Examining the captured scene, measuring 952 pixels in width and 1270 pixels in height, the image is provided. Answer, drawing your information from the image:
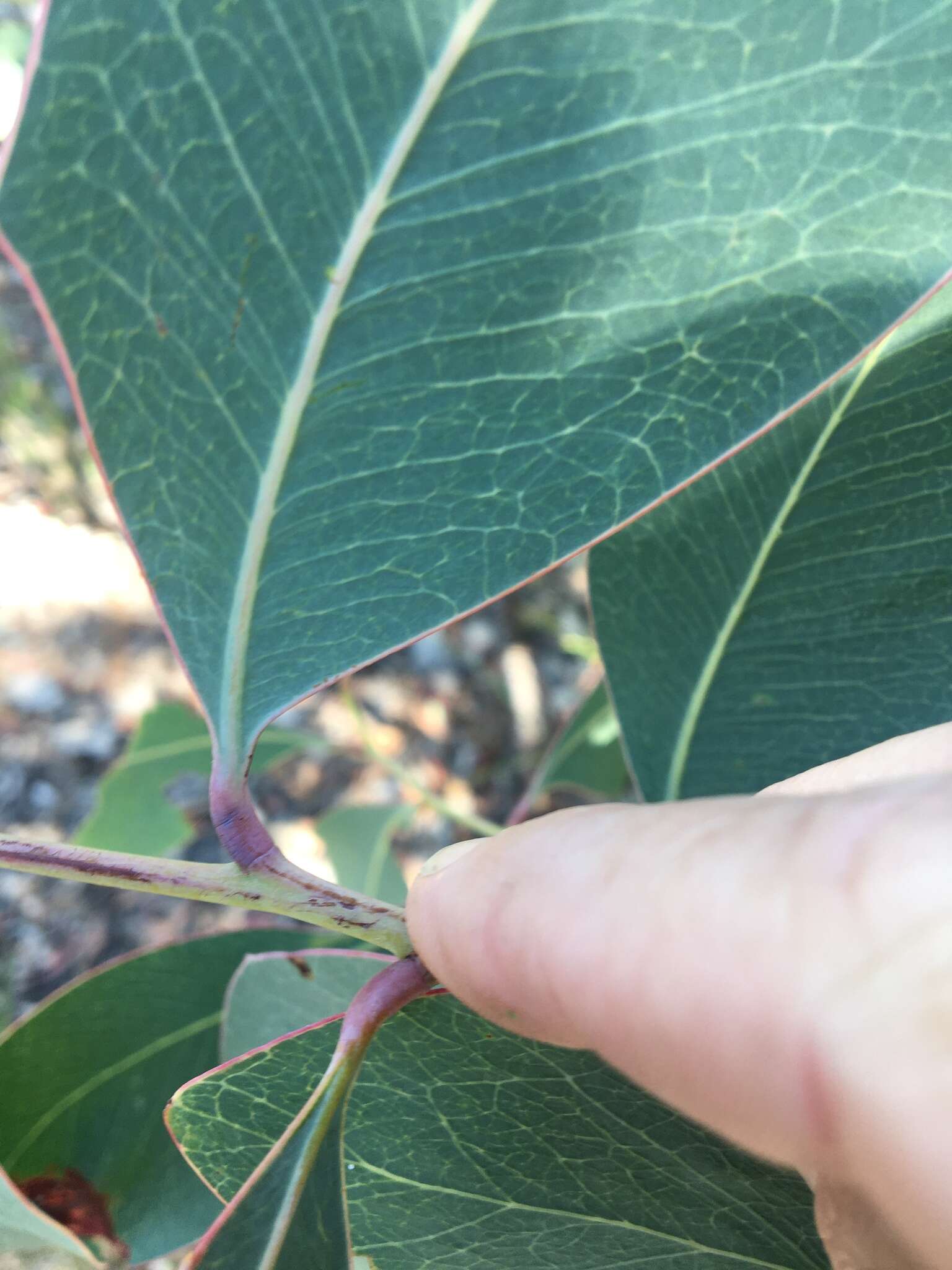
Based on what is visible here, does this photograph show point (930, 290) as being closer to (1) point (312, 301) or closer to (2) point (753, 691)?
(1) point (312, 301)

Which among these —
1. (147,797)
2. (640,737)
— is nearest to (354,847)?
(147,797)

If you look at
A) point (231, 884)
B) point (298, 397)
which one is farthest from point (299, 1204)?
point (298, 397)

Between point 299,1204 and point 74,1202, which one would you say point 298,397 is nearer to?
point 299,1204

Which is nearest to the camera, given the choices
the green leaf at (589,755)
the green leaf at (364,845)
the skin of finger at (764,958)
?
the skin of finger at (764,958)

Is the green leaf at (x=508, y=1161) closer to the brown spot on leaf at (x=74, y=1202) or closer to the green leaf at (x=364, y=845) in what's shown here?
the brown spot on leaf at (x=74, y=1202)

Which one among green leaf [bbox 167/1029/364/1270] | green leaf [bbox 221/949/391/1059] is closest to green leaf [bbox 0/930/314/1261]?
green leaf [bbox 221/949/391/1059]

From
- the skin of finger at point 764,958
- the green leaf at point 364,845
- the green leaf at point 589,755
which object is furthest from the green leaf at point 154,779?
the skin of finger at point 764,958
